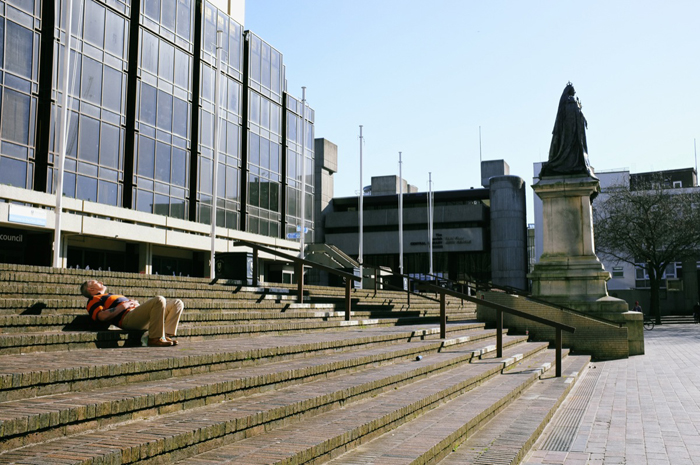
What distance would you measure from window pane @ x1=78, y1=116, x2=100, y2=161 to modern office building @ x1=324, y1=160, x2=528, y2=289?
3499 cm

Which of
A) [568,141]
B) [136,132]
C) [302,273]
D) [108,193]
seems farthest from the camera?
[136,132]

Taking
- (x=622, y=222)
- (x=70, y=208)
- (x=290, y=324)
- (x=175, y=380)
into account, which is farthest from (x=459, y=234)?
(x=175, y=380)

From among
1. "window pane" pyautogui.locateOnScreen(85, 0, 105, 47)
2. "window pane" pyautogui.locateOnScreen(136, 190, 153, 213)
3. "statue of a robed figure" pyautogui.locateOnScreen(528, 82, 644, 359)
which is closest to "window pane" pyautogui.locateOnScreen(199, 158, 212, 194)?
"window pane" pyautogui.locateOnScreen(136, 190, 153, 213)

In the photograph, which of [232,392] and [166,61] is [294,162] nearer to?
[166,61]

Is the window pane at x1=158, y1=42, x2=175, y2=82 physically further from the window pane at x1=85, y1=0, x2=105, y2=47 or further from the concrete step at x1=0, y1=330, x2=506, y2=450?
the concrete step at x1=0, y1=330, x2=506, y2=450

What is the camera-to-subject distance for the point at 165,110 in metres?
32.7

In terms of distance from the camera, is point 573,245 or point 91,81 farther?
point 91,81

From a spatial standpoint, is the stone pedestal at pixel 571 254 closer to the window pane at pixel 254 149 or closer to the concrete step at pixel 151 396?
the concrete step at pixel 151 396

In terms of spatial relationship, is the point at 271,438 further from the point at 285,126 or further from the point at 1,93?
the point at 285,126

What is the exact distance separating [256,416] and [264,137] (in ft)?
127

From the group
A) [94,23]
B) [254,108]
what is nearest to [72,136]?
[94,23]

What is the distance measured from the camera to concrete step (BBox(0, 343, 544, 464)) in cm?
339

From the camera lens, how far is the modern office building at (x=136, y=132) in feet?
81.0

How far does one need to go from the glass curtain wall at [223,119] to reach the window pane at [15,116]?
36.3 ft
